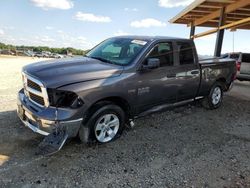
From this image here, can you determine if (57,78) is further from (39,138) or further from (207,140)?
(207,140)

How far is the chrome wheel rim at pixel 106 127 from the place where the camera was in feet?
15.9

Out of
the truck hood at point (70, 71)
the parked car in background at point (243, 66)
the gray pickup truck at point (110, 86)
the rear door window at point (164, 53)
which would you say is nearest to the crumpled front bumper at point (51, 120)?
the gray pickup truck at point (110, 86)

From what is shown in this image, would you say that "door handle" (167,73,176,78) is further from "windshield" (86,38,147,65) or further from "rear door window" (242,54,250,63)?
"rear door window" (242,54,250,63)

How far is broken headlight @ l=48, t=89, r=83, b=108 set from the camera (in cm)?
430

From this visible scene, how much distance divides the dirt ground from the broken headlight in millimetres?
822

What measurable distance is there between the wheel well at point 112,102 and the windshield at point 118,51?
723mm

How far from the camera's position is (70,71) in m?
4.62

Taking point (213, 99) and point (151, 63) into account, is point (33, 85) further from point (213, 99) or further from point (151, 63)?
point (213, 99)

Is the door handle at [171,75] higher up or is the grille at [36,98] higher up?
the door handle at [171,75]

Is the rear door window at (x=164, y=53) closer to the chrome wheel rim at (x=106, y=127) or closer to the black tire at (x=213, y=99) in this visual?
the chrome wheel rim at (x=106, y=127)

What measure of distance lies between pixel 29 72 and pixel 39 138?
1189 millimetres

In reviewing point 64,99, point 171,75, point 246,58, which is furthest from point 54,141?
point 246,58

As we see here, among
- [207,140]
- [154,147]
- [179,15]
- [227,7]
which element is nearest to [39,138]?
[154,147]

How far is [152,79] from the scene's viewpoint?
553cm
